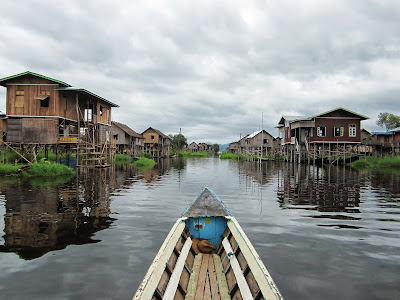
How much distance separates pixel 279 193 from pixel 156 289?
1132 centimetres

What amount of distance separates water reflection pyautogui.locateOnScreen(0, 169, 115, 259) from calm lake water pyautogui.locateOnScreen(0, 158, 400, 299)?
3 centimetres

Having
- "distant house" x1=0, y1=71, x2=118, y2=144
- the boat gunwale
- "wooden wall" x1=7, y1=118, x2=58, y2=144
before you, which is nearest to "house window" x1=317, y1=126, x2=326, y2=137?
"distant house" x1=0, y1=71, x2=118, y2=144

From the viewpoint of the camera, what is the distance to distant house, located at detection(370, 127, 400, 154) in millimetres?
43109

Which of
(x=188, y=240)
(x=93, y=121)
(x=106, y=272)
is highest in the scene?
(x=93, y=121)

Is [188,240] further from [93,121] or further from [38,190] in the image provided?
[93,121]

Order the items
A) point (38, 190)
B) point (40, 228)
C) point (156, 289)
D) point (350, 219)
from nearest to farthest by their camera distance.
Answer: point (156, 289)
point (40, 228)
point (350, 219)
point (38, 190)

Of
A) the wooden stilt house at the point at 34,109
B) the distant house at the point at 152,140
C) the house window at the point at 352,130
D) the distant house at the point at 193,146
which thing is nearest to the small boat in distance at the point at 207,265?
the wooden stilt house at the point at 34,109

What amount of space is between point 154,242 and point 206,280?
8.10 feet

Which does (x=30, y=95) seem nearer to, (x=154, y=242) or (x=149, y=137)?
(x=154, y=242)

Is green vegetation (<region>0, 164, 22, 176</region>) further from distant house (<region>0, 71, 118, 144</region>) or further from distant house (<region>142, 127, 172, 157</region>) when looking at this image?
distant house (<region>142, 127, 172, 157</region>)

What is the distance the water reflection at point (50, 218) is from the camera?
6123 mm

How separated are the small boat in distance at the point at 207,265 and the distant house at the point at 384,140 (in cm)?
4611

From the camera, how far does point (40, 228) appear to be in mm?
7125

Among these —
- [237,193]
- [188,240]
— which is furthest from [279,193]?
[188,240]
